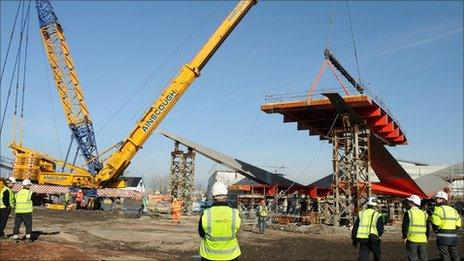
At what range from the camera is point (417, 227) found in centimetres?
956

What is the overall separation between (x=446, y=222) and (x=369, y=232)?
236 cm

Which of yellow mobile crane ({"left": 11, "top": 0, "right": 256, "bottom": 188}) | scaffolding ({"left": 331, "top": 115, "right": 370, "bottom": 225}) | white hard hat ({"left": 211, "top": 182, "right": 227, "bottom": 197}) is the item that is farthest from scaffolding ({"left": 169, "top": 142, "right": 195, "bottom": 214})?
white hard hat ({"left": 211, "top": 182, "right": 227, "bottom": 197})

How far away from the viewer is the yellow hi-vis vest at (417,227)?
9.55m

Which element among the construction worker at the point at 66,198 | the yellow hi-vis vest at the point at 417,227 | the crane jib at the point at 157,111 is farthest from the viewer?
the construction worker at the point at 66,198

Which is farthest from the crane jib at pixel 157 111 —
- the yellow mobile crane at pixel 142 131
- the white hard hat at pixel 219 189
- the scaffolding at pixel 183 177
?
the white hard hat at pixel 219 189

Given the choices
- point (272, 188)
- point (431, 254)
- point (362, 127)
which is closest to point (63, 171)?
point (272, 188)

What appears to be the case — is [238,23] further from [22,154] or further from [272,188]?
[22,154]

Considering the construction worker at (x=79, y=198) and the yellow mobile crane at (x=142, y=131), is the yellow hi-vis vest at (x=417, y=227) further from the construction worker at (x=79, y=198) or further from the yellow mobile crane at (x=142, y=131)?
the construction worker at (x=79, y=198)

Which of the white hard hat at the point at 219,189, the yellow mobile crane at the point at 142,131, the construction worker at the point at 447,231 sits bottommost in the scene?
the construction worker at the point at 447,231

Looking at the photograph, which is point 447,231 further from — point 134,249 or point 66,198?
point 66,198

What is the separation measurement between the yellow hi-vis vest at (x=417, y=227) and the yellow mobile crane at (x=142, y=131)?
82.1 feet

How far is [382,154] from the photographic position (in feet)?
120

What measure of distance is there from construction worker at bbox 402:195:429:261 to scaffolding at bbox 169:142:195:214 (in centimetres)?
3402

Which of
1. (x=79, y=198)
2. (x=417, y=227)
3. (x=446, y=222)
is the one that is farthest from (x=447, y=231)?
(x=79, y=198)
